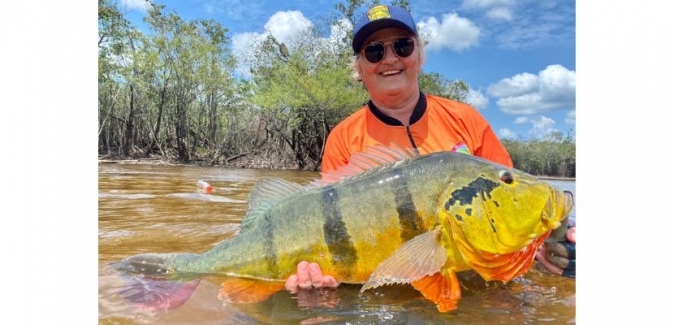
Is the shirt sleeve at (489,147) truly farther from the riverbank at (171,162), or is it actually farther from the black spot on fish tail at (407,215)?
the riverbank at (171,162)

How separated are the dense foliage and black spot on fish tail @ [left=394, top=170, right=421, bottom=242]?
18492 millimetres

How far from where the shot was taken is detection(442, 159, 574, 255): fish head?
6.42 feet

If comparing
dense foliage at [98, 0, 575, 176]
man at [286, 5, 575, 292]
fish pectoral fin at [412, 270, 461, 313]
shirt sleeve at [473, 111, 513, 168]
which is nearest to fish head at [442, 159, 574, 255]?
fish pectoral fin at [412, 270, 461, 313]

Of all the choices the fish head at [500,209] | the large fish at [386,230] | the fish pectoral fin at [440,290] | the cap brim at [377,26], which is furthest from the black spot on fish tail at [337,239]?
the cap brim at [377,26]

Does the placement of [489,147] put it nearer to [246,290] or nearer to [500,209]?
[500,209]

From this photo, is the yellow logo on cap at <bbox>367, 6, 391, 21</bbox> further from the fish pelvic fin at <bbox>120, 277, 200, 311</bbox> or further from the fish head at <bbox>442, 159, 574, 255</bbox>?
the fish pelvic fin at <bbox>120, 277, 200, 311</bbox>

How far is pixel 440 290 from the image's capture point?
7.29 feet

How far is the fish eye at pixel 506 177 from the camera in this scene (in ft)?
6.61

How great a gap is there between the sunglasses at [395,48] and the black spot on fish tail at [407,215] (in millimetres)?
1333

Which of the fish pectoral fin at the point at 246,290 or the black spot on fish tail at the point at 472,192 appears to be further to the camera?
the fish pectoral fin at the point at 246,290
